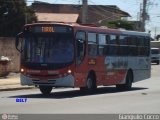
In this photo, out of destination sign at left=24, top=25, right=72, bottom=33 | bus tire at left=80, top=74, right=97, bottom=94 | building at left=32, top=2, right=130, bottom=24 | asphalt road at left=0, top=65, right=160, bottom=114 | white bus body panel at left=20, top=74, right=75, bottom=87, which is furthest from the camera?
building at left=32, top=2, right=130, bottom=24

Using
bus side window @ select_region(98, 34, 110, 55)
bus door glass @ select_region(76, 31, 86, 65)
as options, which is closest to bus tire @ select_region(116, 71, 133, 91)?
bus side window @ select_region(98, 34, 110, 55)

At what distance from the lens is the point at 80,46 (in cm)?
2456

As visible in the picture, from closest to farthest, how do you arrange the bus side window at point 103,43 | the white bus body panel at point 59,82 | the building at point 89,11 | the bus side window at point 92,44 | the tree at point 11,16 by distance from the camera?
the white bus body panel at point 59,82
the bus side window at point 92,44
the bus side window at point 103,43
the tree at point 11,16
the building at point 89,11

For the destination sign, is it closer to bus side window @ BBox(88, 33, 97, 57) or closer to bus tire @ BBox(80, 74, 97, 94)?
bus side window @ BBox(88, 33, 97, 57)

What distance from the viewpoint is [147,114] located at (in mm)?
17078

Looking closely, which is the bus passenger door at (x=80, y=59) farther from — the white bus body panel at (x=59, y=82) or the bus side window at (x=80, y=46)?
the white bus body panel at (x=59, y=82)

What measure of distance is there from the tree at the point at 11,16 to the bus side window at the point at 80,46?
45579 mm

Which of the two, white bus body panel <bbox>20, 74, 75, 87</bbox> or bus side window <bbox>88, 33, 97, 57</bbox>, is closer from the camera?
white bus body panel <bbox>20, 74, 75, 87</bbox>

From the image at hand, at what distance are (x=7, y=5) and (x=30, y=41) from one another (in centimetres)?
4797

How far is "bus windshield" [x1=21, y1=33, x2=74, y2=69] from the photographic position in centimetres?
2416

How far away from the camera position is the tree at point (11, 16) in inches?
2773

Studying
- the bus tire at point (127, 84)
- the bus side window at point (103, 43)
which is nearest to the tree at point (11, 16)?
the bus tire at point (127, 84)

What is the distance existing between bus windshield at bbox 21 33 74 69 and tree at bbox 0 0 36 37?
45603 millimetres

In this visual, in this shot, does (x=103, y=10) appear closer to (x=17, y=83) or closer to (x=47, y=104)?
(x=17, y=83)
